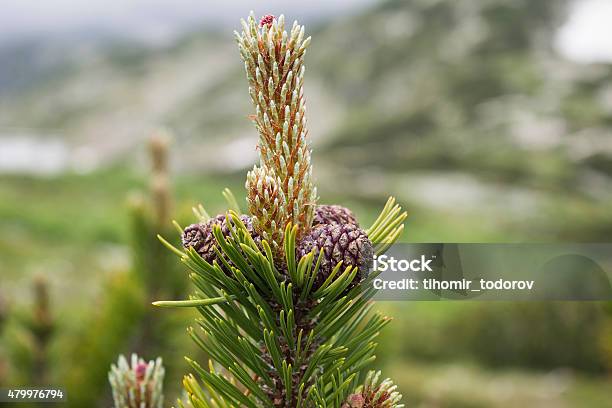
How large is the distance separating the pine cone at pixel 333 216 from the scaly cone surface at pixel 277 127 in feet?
0.05

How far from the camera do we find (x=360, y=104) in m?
9.57

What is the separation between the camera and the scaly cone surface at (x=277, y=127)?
0.28m

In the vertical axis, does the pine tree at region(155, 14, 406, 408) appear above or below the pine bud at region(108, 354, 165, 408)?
above

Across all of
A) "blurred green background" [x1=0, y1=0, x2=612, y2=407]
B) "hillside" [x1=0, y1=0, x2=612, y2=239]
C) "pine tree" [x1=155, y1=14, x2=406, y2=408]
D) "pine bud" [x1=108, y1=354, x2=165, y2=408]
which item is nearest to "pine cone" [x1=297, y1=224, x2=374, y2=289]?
"pine tree" [x1=155, y1=14, x2=406, y2=408]

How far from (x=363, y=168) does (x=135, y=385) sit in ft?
25.9

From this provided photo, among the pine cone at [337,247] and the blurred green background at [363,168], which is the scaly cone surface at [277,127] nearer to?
the pine cone at [337,247]

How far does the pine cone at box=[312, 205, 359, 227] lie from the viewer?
0.31 m

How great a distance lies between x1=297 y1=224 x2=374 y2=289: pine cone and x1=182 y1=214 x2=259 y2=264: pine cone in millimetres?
28

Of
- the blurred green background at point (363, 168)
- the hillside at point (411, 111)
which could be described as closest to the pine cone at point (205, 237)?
the blurred green background at point (363, 168)

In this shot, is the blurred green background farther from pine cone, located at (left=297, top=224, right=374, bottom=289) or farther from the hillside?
pine cone, located at (left=297, top=224, right=374, bottom=289)

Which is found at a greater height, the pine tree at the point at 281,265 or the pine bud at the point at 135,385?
the pine tree at the point at 281,265

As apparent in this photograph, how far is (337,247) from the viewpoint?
278mm

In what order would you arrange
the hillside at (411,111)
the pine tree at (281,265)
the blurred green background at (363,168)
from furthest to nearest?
1. the hillside at (411,111)
2. the blurred green background at (363,168)
3. the pine tree at (281,265)

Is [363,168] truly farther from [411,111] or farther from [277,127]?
[277,127]
